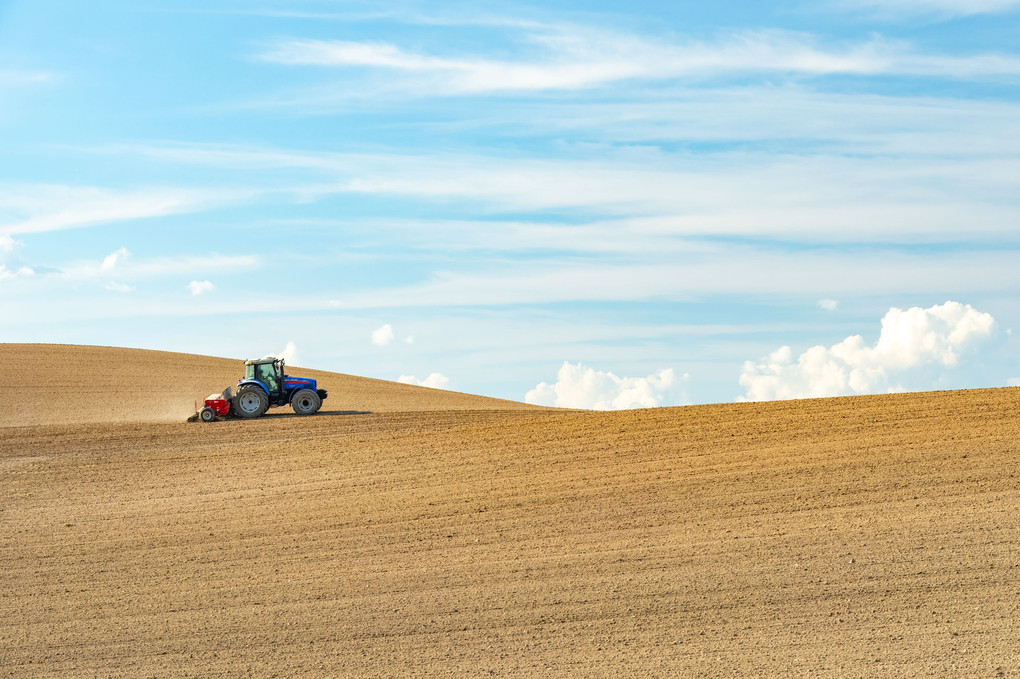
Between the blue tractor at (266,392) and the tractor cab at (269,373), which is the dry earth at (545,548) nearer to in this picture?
the blue tractor at (266,392)

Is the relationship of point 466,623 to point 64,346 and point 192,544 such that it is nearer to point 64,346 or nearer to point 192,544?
point 192,544

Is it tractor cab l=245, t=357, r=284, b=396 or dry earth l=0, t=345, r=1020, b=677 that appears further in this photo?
tractor cab l=245, t=357, r=284, b=396

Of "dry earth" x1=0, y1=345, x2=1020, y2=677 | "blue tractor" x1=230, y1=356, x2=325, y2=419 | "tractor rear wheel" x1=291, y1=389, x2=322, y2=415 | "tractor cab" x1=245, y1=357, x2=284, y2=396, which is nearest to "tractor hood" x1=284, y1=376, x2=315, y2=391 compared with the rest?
"blue tractor" x1=230, y1=356, x2=325, y2=419

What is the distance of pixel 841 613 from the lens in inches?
420

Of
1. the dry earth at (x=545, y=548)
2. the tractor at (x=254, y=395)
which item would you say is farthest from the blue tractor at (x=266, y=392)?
the dry earth at (x=545, y=548)

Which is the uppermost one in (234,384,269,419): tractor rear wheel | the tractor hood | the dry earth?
the tractor hood

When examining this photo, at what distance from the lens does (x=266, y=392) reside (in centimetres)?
2650

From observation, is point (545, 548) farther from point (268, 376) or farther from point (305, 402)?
point (305, 402)

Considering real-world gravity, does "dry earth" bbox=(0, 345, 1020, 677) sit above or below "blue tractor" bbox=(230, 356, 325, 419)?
below

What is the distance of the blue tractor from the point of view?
2634cm

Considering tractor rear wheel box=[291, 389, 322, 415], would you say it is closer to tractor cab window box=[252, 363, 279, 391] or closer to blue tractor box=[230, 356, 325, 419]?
blue tractor box=[230, 356, 325, 419]

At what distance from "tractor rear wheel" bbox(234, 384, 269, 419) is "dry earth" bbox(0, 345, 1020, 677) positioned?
167 inches

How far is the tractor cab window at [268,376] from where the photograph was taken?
2653 centimetres

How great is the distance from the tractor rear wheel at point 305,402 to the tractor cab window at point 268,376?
31.7 inches
